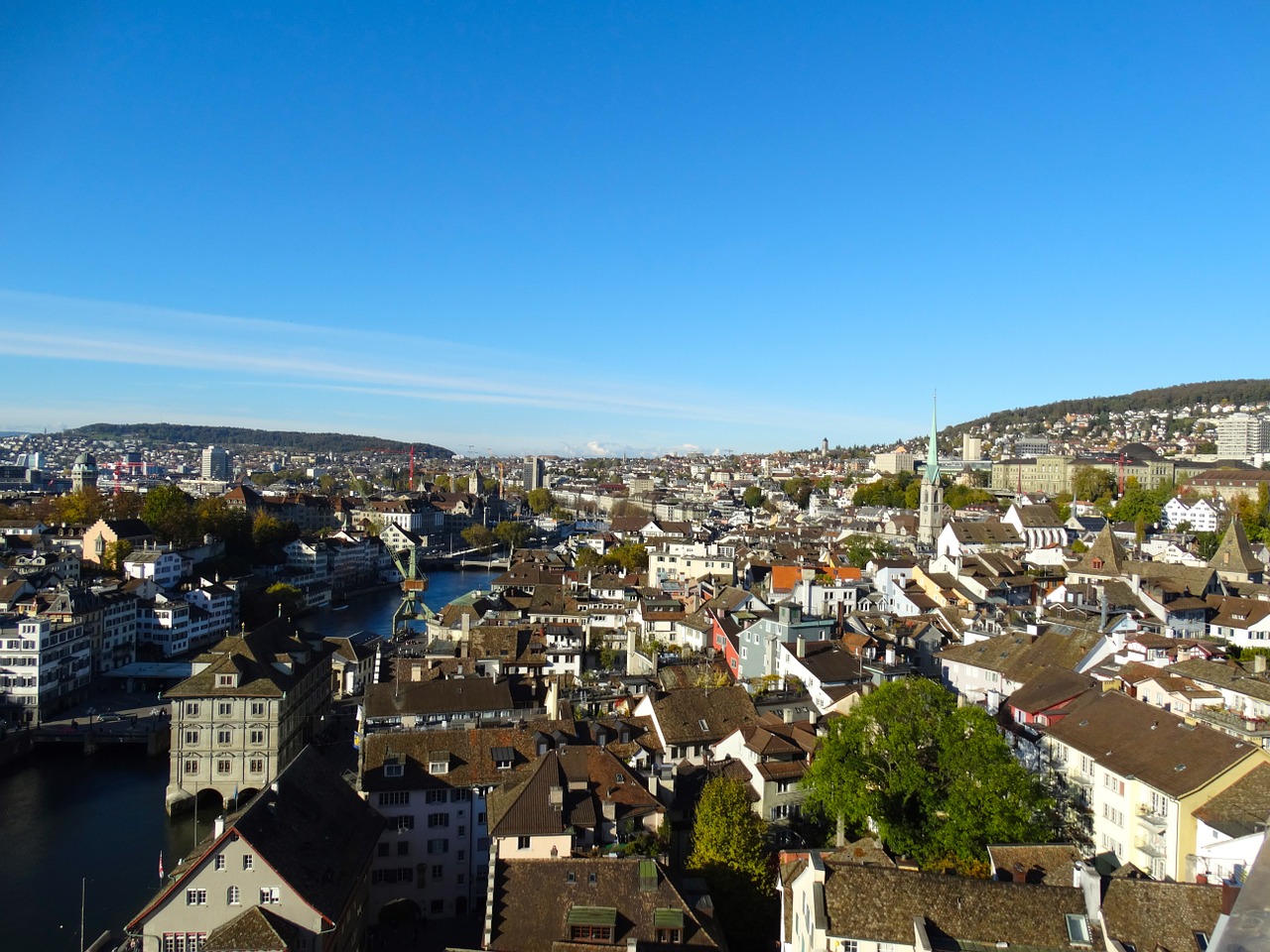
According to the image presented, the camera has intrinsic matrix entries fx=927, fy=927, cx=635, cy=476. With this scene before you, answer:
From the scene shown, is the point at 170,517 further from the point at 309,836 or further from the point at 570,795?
the point at 570,795

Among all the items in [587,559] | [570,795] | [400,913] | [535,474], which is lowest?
[400,913]

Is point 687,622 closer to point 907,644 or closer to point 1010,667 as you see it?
point 907,644

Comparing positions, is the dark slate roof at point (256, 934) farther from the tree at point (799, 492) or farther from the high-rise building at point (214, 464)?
the high-rise building at point (214, 464)

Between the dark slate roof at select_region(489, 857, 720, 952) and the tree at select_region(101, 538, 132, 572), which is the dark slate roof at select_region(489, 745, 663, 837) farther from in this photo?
the tree at select_region(101, 538, 132, 572)

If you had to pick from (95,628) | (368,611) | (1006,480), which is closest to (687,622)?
(95,628)

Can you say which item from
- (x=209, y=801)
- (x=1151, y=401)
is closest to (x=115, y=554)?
(x=209, y=801)

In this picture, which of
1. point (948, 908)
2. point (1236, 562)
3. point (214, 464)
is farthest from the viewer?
point (214, 464)
